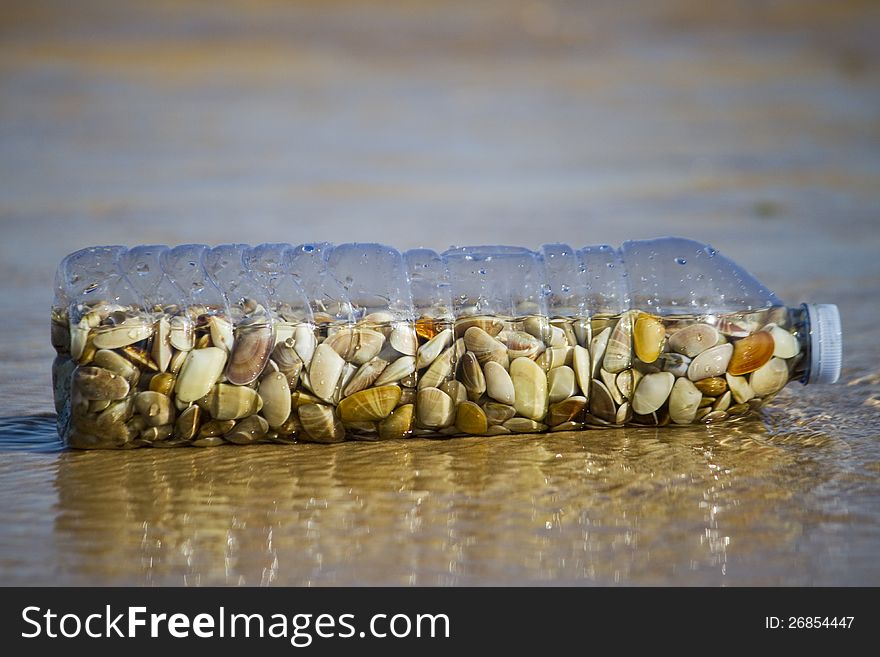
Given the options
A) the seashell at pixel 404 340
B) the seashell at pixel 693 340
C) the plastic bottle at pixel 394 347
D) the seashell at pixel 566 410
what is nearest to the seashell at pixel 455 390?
the plastic bottle at pixel 394 347

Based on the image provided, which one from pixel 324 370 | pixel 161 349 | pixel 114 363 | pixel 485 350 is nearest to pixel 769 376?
pixel 485 350

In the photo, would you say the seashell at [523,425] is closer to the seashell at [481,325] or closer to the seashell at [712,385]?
the seashell at [481,325]

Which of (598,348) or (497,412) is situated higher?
(598,348)

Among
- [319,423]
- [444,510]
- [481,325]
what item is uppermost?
[481,325]

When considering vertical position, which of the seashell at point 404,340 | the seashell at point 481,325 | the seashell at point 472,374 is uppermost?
the seashell at point 481,325

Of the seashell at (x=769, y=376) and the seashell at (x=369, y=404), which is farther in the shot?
the seashell at (x=769, y=376)

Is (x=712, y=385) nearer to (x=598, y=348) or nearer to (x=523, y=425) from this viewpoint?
(x=598, y=348)

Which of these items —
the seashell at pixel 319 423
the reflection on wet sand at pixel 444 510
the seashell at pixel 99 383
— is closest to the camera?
the reflection on wet sand at pixel 444 510

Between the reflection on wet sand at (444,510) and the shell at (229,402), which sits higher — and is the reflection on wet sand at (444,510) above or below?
below
